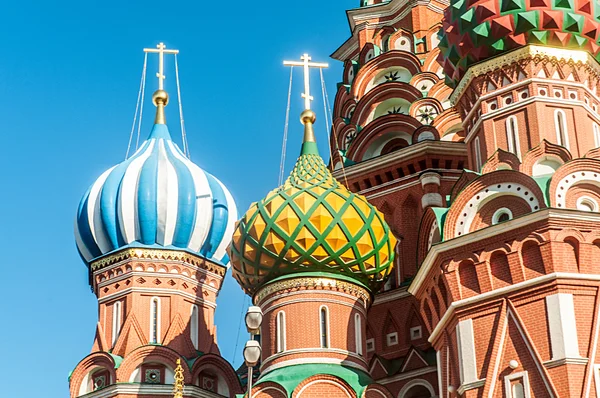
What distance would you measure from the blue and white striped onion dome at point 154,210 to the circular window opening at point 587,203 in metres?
8.11

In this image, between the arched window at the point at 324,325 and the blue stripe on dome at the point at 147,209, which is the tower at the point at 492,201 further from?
the blue stripe on dome at the point at 147,209

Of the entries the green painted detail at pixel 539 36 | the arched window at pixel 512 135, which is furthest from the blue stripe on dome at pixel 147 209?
the green painted detail at pixel 539 36

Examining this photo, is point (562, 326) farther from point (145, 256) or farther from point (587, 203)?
point (145, 256)

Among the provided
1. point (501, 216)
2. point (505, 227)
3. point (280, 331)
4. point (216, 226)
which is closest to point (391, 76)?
point (216, 226)

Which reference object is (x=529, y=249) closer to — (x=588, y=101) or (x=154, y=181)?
(x=588, y=101)

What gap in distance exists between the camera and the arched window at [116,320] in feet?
75.5

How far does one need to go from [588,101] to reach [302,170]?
4609mm

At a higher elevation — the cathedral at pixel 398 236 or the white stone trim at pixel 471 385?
the cathedral at pixel 398 236

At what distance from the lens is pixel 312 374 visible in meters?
19.3

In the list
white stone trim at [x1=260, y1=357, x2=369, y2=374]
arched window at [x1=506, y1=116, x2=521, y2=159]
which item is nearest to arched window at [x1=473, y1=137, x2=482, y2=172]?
arched window at [x1=506, y1=116, x2=521, y2=159]

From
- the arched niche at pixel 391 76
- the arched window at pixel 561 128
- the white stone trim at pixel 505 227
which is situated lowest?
the white stone trim at pixel 505 227

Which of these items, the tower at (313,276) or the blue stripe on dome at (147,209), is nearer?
the tower at (313,276)

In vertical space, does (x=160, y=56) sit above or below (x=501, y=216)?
above

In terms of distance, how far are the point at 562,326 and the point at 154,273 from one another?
29.1 feet
